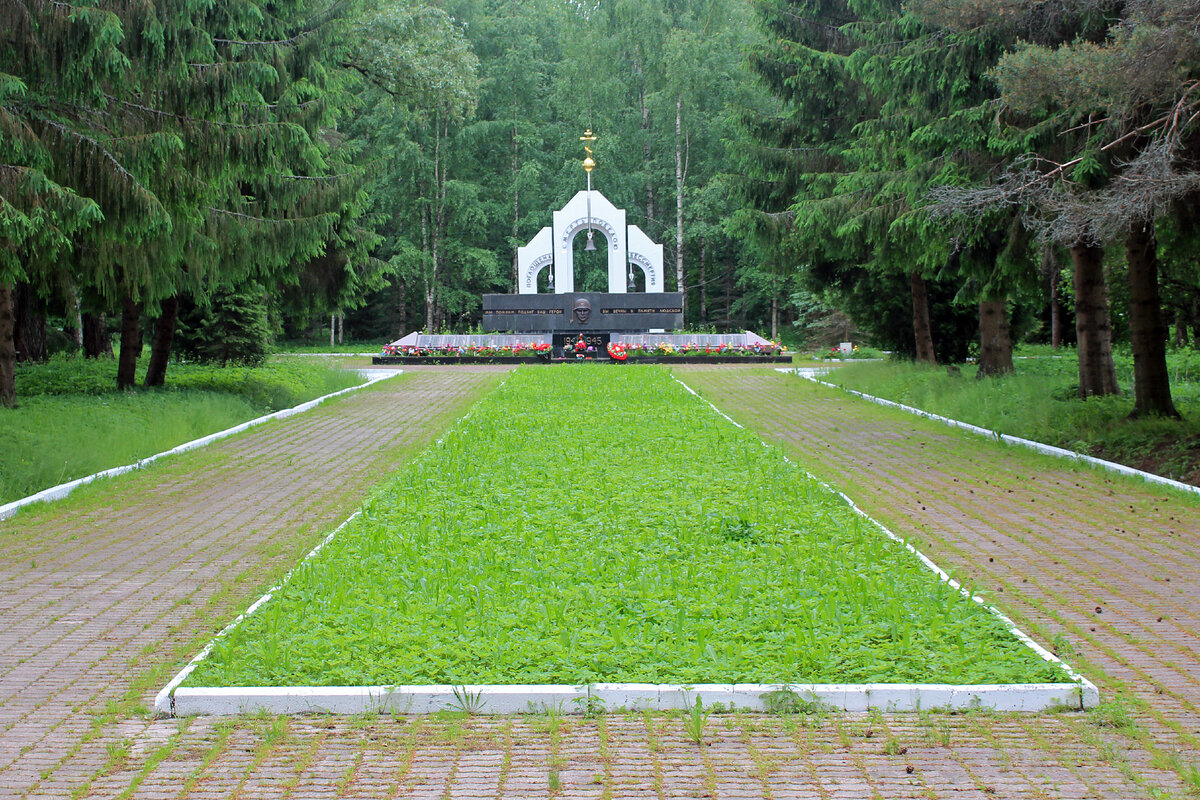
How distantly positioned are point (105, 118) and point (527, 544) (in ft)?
20.1

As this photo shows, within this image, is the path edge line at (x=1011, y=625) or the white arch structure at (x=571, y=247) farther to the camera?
the white arch structure at (x=571, y=247)

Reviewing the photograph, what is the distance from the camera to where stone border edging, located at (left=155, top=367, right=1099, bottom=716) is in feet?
14.5

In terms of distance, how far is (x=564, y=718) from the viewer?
172 inches

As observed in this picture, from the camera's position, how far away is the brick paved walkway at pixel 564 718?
379 cm

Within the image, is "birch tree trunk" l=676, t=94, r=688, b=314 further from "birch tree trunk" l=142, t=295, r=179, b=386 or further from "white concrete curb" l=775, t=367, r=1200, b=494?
"birch tree trunk" l=142, t=295, r=179, b=386

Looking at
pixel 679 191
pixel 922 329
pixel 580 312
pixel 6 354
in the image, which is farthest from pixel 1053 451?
pixel 679 191

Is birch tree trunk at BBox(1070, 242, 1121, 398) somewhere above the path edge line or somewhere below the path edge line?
above

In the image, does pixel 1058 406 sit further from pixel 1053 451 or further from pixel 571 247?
pixel 571 247

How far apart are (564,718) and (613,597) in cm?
139

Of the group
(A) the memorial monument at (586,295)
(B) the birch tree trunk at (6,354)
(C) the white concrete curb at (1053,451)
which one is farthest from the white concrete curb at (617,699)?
(A) the memorial monument at (586,295)

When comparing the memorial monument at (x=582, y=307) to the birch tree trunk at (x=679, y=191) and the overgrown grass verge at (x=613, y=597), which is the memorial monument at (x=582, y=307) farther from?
the overgrown grass verge at (x=613, y=597)

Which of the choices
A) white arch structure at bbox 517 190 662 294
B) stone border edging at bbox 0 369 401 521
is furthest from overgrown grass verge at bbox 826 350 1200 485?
white arch structure at bbox 517 190 662 294

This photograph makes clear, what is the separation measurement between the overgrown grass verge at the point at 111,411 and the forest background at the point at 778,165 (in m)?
1.18

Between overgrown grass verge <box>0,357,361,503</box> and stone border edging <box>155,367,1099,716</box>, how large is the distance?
6.04m
